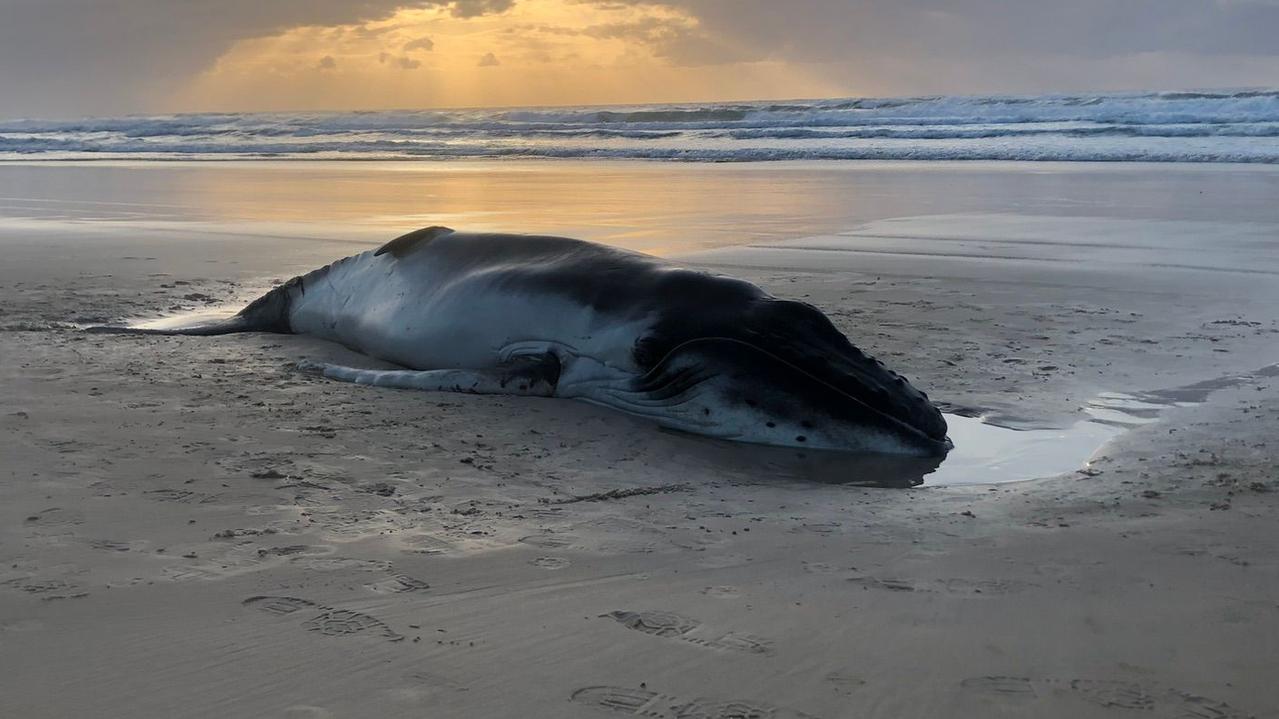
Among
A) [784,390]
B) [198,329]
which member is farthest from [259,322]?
[784,390]

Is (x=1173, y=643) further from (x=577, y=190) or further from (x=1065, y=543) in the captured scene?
(x=577, y=190)

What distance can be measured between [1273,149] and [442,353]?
26944 millimetres

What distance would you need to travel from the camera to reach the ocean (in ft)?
107

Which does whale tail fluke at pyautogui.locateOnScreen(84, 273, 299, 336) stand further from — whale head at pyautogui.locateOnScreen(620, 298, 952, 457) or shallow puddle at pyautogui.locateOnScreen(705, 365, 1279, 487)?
shallow puddle at pyautogui.locateOnScreen(705, 365, 1279, 487)

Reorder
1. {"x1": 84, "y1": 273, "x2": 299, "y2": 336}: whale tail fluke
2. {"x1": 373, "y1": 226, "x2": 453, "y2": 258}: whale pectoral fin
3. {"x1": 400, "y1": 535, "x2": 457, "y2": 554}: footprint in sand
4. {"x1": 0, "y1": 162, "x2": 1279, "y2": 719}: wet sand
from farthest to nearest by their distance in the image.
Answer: {"x1": 84, "y1": 273, "x2": 299, "y2": 336}: whale tail fluke → {"x1": 373, "y1": 226, "x2": 453, "y2": 258}: whale pectoral fin → {"x1": 400, "y1": 535, "x2": 457, "y2": 554}: footprint in sand → {"x1": 0, "y1": 162, "x2": 1279, "y2": 719}: wet sand

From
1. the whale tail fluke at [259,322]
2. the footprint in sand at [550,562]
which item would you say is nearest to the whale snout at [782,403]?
the footprint in sand at [550,562]

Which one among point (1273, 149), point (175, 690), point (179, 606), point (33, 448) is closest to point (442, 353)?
point (33, 448)

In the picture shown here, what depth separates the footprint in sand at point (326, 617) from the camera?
322 cm

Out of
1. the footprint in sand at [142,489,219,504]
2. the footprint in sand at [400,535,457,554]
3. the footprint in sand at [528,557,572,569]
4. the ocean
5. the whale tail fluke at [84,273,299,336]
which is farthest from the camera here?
the ocean

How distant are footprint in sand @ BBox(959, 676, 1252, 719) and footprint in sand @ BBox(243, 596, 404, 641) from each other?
4.86 feet

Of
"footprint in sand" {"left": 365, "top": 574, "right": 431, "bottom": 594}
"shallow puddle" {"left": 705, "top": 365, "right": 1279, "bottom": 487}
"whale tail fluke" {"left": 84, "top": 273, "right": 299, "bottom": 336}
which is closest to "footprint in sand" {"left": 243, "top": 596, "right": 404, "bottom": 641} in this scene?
"footprint in sand" {"left": 365, "top": 574, "right": 431, "bottom": 594}

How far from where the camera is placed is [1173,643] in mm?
3191

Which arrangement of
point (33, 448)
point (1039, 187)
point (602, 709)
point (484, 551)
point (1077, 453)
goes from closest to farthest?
point (602, 709) < point (484, 551) < point (33, 448) < point (1077, 453) < point (1039, 187)

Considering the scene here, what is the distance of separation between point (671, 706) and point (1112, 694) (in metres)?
1.02
